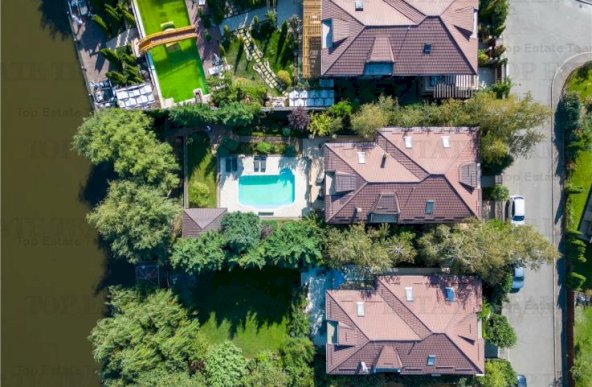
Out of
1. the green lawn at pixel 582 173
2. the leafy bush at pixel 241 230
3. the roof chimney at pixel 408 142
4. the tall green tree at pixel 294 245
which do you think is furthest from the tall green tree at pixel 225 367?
the green lawn at pixel 582 173

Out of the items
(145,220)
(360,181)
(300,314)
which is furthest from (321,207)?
(145,220)

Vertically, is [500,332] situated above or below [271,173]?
below

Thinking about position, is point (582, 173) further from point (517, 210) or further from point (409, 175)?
point (409, 175)

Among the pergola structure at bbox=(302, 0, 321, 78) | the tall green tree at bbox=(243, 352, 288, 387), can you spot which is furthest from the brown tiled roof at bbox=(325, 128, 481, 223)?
the tall green tree at bbox=(243, 352, 288, 387)

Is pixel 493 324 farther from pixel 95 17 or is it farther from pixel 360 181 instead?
pixel 95 17

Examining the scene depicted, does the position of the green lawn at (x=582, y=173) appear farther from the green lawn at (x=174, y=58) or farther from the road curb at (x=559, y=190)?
the green lawn at (x=174, y=58)

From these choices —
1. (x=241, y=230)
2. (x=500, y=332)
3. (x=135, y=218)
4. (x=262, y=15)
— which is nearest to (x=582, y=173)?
(x=500, y=332)

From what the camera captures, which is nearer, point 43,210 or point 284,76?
point 284,76
